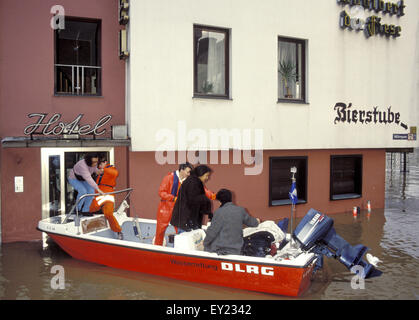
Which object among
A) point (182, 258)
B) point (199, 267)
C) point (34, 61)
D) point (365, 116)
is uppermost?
point (34, 61)

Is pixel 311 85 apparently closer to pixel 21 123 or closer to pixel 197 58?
pixel 197 58

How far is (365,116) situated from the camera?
13539 mm

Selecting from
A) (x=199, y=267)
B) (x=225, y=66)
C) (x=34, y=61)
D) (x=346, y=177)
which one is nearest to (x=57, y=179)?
(x=34, y=61)

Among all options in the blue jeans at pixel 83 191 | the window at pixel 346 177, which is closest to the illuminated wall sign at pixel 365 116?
the window at pixel 346 177

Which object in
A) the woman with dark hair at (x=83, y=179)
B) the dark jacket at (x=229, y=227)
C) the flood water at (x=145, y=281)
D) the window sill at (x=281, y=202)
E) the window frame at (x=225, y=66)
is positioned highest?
the window frame at (x=225, y=66)

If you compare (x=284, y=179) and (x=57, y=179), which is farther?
(x=284, y=179)

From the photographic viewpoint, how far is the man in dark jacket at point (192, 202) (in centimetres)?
720

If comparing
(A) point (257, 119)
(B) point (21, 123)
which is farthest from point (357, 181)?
(B) point (21, 123)

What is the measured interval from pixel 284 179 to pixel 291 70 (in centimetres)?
350

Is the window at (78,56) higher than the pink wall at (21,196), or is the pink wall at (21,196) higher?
the window at (78,56)

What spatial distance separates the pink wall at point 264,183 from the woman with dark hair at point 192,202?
313 centimetres

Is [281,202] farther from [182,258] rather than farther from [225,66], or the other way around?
[182,258]

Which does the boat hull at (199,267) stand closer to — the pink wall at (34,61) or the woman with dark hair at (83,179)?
the woman with dark hair at (83,179)

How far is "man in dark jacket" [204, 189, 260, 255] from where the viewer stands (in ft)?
20.8
